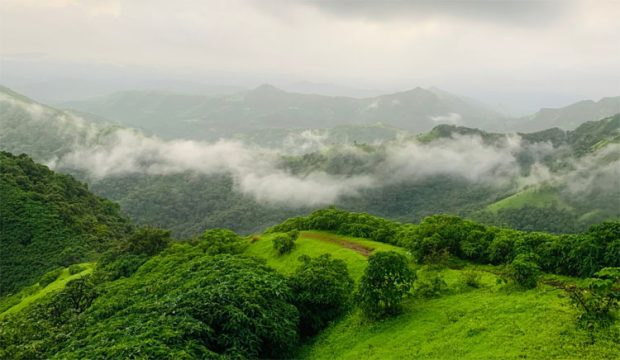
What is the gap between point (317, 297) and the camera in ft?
118

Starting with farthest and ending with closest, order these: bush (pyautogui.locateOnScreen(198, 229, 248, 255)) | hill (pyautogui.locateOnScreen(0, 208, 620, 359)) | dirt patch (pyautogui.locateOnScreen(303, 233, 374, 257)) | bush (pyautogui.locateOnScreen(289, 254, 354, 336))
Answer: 1. bush (pyautogui.locateOnScreen(198, 229, 248, 255))
2. dirt patch (pyautogui.locateOnScreen(303, 233, 374, 257))
3. bush (pyautogui.locateOnScreen(289, 254, 354, 336))
4. hill (pyautogui.locateOnScreen(0, 208, 620, 359))

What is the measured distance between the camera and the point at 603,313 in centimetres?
2408

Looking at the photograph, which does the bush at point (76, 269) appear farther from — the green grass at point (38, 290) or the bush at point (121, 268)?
the bush at point (121, 268)

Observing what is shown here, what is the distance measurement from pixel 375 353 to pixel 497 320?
8.41 metres

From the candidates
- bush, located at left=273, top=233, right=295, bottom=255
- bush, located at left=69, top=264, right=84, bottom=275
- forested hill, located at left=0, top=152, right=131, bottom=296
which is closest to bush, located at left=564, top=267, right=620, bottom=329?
bush, located at left=273, top=233, right=295, bottom=255

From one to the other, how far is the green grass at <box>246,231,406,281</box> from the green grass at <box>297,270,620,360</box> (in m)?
11.6

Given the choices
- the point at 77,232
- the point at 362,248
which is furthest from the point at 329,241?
the point at 77,232

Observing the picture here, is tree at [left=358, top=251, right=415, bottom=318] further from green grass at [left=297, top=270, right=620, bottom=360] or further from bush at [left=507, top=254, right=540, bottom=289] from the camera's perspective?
bush at [left=507, top=254, right=540, bottom=289]

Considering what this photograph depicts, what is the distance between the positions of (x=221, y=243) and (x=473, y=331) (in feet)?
138

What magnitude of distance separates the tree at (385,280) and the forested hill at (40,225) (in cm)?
8917

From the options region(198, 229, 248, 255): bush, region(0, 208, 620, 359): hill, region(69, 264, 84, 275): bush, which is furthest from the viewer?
region(69, 264, 84, 275): bush

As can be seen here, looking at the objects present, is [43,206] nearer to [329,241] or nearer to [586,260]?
Result: [329,241]

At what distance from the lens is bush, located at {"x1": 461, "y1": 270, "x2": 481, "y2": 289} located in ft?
115

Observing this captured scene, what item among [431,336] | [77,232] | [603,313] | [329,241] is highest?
[603,313]
